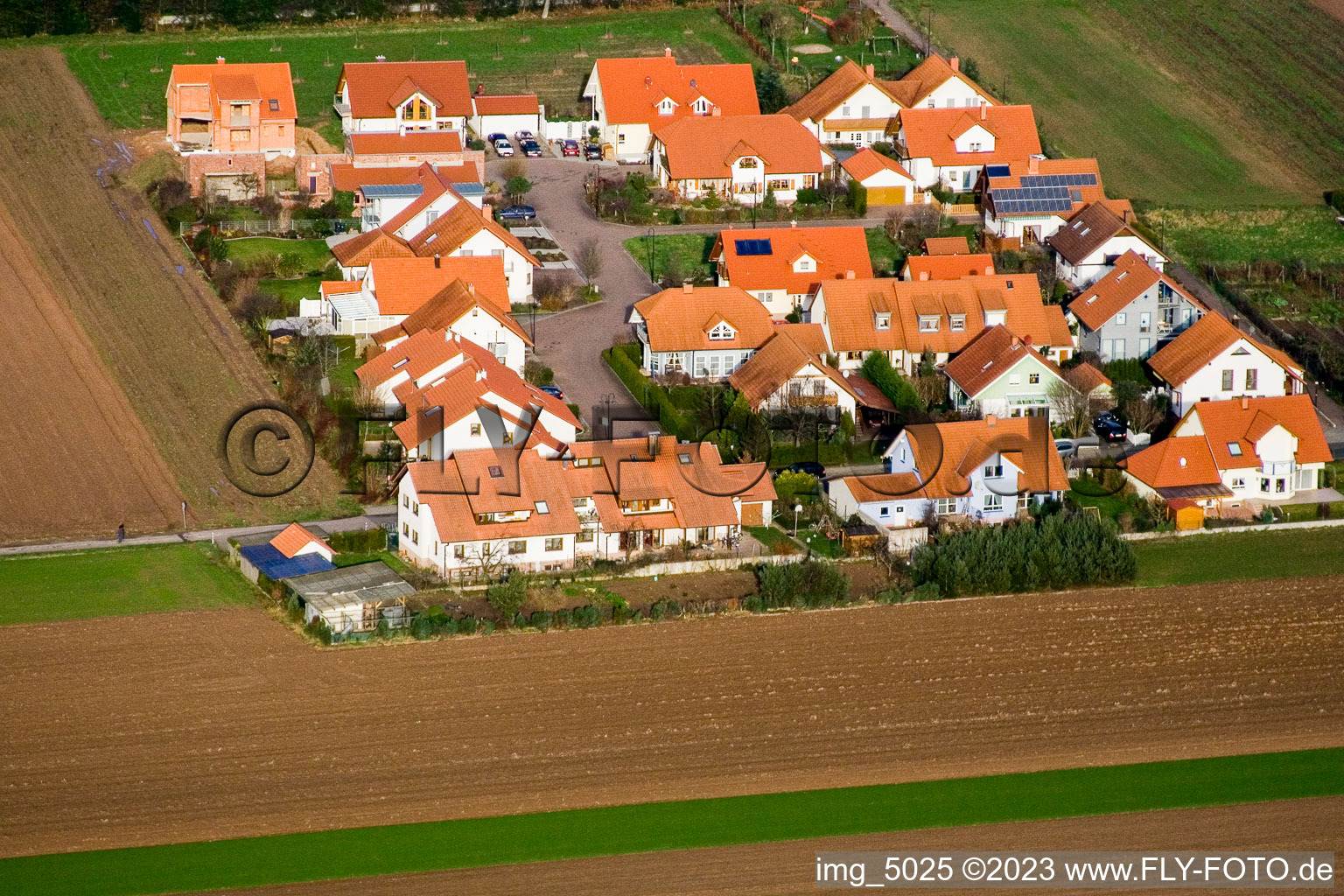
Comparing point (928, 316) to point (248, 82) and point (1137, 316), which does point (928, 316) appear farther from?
point (248, 82)

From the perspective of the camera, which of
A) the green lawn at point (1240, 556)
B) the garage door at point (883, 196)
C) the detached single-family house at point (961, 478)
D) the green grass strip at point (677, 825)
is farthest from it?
the garage door at point (883, 196)

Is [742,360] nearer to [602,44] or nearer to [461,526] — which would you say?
[461,526]

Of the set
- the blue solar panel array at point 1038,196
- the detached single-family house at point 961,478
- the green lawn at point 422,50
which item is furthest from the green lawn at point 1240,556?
the green lawn at point 422,50

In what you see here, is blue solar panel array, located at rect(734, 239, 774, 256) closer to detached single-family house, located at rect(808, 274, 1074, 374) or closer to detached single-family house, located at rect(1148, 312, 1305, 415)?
detached single-family house, located at rect(808, 274, 1074, 374)

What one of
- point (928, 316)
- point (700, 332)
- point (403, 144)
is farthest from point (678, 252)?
point (403, 144)

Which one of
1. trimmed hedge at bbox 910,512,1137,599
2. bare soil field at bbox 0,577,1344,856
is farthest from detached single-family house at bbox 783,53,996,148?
bare soil field at bbox 0,577,1344,856

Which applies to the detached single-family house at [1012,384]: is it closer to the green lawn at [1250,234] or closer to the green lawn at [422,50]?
the green lawn at [1250,234]
